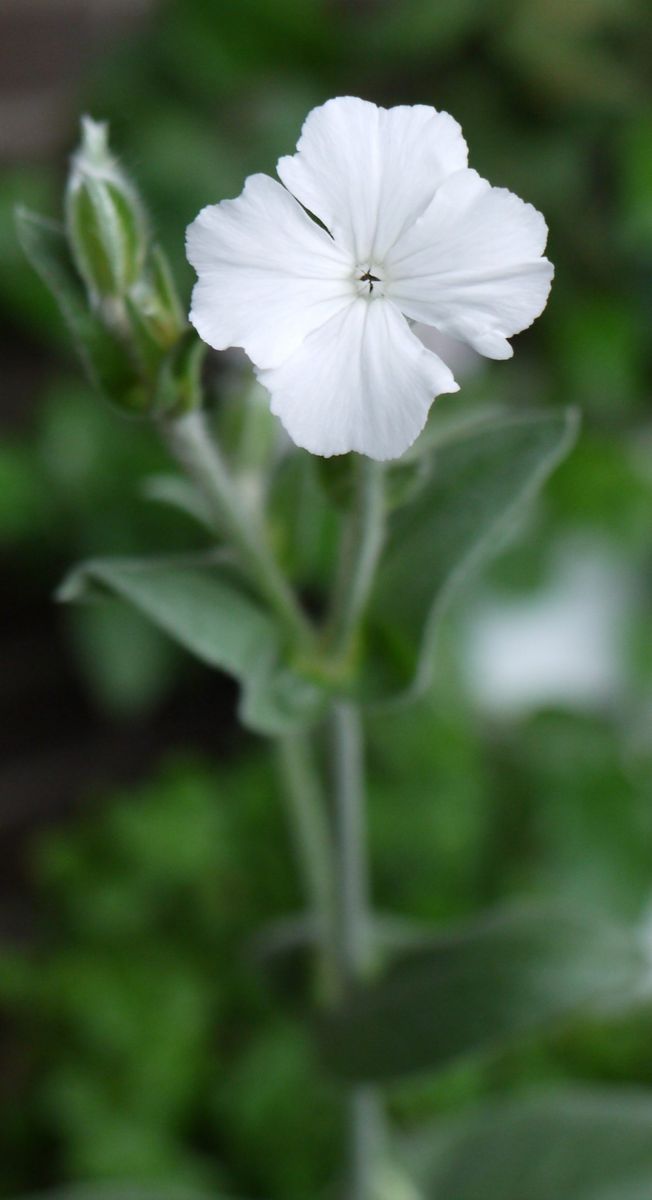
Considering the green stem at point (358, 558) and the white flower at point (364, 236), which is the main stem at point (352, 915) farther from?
the white flower at point (364, 236)

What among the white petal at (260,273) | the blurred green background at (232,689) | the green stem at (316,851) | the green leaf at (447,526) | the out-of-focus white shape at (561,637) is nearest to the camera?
Answer: the white petal at (260,273)

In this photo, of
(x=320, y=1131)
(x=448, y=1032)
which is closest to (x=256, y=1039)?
(x=320, y=1131)

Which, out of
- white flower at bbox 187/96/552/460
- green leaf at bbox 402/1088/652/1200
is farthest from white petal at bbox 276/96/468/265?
green leaf at bbox 402/1088/652/1200

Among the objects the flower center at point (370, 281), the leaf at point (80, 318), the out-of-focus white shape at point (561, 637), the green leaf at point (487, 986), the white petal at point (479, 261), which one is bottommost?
the green leaf at point (487, 986)

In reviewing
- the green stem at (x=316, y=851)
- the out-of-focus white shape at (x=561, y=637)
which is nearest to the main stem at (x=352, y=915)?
the green stem at (x=316, y=851)

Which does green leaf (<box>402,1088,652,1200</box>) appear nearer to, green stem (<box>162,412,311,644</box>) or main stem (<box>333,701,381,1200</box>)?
main stem (<box>333,701,381,1200</box>)

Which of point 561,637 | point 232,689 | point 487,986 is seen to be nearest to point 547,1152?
point 487,986
